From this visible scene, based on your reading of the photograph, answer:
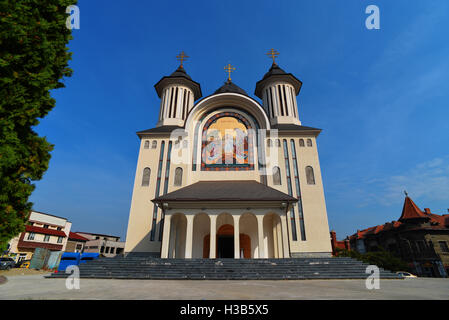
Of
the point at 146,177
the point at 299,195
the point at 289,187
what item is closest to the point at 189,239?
the point at 146,177

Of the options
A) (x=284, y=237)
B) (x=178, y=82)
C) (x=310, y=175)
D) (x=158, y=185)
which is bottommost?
(x=284, y=237)

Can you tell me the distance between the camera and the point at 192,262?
1139 cm

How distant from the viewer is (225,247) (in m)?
16.7

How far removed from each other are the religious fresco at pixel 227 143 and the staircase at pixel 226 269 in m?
9.45

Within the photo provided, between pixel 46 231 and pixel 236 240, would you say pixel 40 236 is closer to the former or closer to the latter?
pixel 46 231

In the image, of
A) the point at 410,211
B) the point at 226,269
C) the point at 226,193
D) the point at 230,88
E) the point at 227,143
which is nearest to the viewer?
the point at 226,269

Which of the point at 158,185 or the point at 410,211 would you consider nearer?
the point at 158,185

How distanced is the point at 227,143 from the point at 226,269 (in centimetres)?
1205

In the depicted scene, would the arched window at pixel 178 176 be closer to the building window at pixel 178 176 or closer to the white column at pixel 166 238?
the building window at pixel 178 176

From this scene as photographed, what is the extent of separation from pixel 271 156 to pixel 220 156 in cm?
466

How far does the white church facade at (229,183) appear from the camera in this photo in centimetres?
1452

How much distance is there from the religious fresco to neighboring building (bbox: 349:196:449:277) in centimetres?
2902

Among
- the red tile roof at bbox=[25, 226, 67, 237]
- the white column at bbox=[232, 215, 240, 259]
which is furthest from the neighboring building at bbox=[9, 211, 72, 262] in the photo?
the white column at bbox=[232, 215, 240, 259]

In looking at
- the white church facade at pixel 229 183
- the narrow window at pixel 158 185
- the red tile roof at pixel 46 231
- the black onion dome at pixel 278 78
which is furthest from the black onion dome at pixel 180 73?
the red tile roof at pixel 46 231
